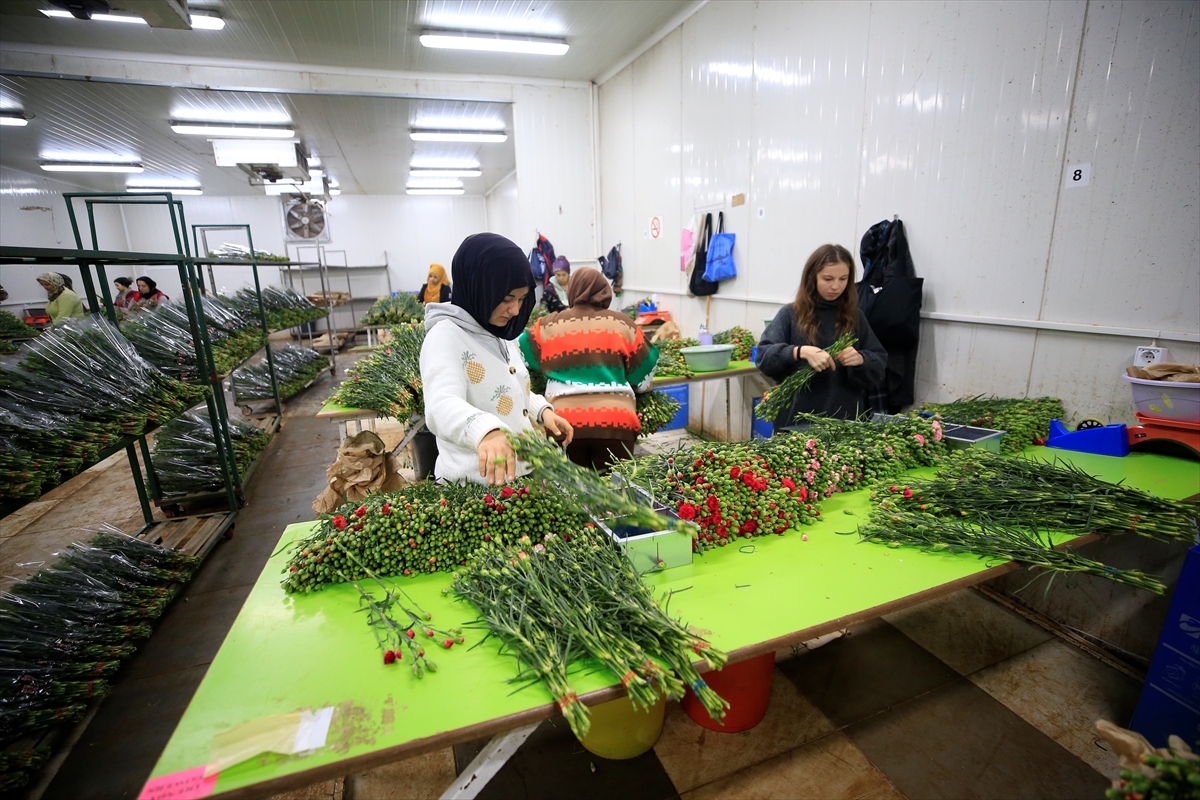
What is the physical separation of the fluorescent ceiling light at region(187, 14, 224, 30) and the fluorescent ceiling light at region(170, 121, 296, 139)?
2826 millimetres

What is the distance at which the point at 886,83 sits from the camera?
3281 mm

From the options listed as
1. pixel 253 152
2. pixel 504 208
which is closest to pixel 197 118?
pixel 253 152

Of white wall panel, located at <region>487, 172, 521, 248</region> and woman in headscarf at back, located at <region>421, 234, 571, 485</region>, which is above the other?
white wall panel, located at <region>487, 172, 521, 248</region>

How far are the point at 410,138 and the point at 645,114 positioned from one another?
4584 millimetres

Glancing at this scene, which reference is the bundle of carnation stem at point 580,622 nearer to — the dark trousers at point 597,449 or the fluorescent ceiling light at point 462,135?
the dark trousers at point 597,449

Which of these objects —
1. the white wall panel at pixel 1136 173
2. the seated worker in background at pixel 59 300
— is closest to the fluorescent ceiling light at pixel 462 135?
the seated worker in background at pixel 59 300

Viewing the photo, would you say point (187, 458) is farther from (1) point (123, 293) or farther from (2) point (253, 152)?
(1) point (123, 293)

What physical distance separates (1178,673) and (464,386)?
2.47 metres

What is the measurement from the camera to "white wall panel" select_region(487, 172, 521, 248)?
12.1m

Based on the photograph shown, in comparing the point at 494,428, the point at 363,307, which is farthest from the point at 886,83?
the point at 363,307

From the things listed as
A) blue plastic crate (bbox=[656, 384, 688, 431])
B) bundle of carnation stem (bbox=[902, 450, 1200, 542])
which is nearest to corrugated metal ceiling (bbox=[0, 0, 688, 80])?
blue plastic crate (bbox=[656, 384, 688, 431])

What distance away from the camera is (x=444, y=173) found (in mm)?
11734

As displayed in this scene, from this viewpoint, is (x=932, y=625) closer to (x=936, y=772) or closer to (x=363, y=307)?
(x=936, y=772)

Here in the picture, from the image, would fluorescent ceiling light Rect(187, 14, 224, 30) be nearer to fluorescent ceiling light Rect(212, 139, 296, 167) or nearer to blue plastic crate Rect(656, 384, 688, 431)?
fluorescent ceiling light Rect(212, 139, 296, 167)
